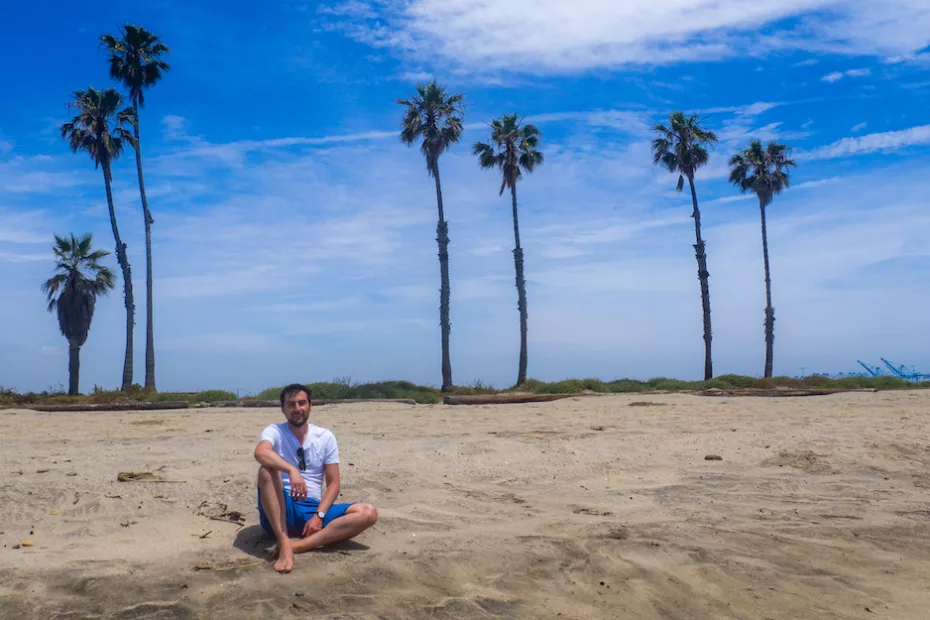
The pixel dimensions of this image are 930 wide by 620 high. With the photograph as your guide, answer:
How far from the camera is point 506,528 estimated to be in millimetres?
6438

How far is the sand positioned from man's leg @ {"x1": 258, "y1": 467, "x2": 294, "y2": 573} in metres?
0.19

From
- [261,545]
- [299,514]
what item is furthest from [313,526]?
[261,545]

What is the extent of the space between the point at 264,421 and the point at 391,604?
29.0 ft

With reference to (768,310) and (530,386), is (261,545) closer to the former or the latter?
(530,386)

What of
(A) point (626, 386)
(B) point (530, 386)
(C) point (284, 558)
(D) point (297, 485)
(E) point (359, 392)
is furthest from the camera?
(B) point (530, 386)

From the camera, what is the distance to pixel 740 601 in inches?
201

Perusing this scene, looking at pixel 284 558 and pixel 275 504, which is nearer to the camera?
pixel 284 558

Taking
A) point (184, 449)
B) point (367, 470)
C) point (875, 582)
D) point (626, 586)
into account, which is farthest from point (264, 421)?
point (875, 582)

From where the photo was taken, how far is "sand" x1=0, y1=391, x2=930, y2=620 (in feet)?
16.2

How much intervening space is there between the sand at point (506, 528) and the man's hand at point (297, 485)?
0.47 meters

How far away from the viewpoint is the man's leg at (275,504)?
541 centimetres

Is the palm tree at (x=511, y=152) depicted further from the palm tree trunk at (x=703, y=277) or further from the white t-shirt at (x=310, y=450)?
the white t-shirt at (x=310, y=450)

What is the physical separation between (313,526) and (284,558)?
0.40 m

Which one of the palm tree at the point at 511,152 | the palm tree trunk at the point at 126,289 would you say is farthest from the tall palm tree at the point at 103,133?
the palm tree at the point at 511,152
